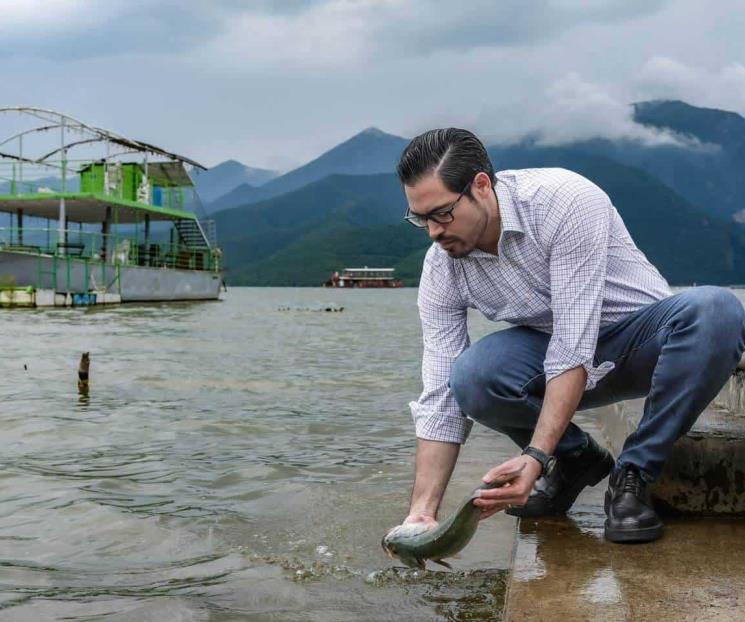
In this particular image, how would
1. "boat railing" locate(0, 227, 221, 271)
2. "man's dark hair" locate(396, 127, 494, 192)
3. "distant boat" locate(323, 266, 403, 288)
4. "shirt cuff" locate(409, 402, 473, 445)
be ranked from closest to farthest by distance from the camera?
"man's dark hair" locate(396, 127, 494, 192)
"shirt cuff" locate(409, 402, 473, 445)
"boat railing" locate(0, 227, 221, 271)
"distant boat" locate(323, 266, 403, 288)

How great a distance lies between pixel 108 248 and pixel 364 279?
102320 millimetres

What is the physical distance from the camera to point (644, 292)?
7.76 feet

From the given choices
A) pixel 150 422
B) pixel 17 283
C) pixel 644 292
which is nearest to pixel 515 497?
pixel 644 292

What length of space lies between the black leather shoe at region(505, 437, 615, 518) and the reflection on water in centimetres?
26

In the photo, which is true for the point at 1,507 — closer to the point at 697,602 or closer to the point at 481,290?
the point at 481,290

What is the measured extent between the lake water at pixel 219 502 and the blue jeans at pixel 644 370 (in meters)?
0.58

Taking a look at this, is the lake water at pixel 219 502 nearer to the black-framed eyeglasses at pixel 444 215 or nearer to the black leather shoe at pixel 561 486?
the black leather shoe at pixel 561 486

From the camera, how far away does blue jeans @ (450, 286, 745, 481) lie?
2.18 m

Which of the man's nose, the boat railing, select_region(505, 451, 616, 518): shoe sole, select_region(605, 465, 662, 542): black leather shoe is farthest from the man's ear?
the boat railing

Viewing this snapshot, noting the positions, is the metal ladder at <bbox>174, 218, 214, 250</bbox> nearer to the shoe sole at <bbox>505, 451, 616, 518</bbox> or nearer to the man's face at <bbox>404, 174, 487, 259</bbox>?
the shoe sole at <bbox>505, 451, 616, 518</bbox>

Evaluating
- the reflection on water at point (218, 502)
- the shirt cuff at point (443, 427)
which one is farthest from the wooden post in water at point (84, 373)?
the shirt cuff at point (443, 427)

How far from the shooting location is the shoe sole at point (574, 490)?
2.52 m

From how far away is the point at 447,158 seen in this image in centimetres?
206

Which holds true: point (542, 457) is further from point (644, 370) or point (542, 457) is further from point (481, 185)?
point (481, 185)
